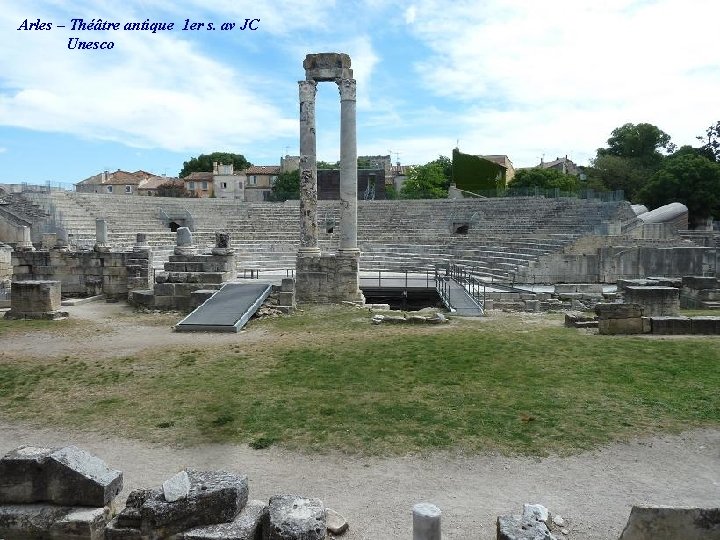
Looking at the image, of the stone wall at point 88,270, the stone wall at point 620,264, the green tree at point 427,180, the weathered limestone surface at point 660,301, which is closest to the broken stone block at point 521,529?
the weathered limestone surface at point 660,301

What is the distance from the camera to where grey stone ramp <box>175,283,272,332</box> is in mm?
12711

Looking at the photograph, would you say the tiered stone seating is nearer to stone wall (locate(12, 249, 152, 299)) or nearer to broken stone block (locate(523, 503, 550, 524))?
stone wall (locate(12, 249, 152, 299))

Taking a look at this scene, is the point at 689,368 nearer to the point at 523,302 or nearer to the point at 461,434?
the point at 461,434

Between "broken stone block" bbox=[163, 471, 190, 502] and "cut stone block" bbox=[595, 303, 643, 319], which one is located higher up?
"cut stone block" bbox=[595, 303, 643, 319]

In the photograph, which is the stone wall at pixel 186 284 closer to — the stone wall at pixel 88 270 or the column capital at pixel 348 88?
the stone wall at pixel 88 270

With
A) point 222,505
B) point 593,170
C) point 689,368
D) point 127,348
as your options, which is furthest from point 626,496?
point 593,170

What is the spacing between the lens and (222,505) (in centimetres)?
448

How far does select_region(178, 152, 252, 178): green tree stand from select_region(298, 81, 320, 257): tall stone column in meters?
65.6

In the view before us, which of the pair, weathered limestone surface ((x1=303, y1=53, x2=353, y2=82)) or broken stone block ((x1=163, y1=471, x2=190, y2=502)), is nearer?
broken stone block ((x1=163, y1=471, x2=190, y2=502))

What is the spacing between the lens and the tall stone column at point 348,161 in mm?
17719

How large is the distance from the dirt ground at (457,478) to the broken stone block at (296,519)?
0.42m

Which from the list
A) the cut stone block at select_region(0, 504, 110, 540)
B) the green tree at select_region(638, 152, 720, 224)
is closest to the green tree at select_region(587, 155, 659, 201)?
the green tree at select_region(638, 152, 720, 224)

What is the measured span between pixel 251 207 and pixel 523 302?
82.7ft

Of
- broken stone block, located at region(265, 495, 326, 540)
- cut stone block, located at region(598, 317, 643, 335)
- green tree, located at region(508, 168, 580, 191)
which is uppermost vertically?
green tree, located at region(508, 168, 580, 191)
